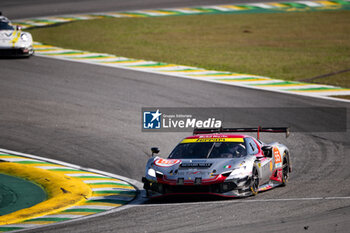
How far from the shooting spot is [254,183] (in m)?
11.3

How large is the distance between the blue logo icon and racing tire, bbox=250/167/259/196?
22.6 feet

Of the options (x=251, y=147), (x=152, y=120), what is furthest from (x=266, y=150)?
(x=152, y=120)

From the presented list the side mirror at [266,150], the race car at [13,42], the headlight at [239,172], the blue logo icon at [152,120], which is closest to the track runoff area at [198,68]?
the race car at [13,42]

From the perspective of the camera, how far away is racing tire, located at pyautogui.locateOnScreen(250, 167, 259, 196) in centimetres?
1114

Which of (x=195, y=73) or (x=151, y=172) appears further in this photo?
(x=195, y=73)

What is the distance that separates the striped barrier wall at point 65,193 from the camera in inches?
402

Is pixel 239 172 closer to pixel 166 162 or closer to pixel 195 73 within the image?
pixel 166 162

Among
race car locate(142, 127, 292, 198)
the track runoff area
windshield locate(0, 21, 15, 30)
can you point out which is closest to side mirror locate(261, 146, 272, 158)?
race car locate(142, 127, 292, 198)

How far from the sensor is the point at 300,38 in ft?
99.9

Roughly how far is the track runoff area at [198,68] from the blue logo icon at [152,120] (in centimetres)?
427

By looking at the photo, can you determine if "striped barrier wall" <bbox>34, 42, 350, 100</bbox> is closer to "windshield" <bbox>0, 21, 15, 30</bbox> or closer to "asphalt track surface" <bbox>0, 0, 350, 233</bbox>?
"asphalt track surface" <bbox>0, 0, 350, 233</bbox>

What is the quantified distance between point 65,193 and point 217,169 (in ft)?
10.6

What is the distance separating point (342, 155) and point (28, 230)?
842cm

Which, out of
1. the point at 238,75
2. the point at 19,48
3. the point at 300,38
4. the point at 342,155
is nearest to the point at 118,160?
the point at 342,155
